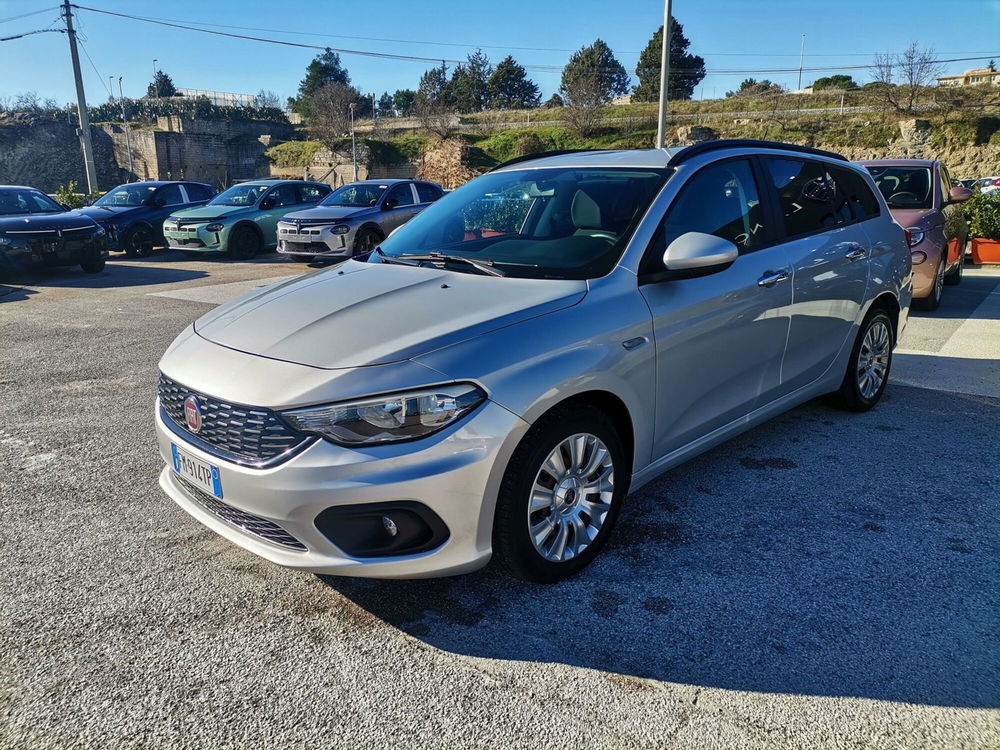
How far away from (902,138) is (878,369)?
41021 millimetres

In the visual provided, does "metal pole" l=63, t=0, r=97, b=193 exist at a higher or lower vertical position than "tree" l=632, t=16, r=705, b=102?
lower

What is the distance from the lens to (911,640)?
2.59 m

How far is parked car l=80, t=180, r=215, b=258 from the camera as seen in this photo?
15039 millimetres

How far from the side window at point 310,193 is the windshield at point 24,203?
15.0ft

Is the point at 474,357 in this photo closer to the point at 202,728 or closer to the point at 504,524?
the point at 504,524

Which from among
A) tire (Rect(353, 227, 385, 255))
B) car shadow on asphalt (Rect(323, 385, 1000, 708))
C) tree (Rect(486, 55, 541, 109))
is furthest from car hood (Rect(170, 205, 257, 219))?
tree (Rect(486, 55, 541, 109))

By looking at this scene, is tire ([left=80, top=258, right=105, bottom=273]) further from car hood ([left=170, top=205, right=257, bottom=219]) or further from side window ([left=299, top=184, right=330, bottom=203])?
side window ([left=299, top=184, right=330, bottom=203])

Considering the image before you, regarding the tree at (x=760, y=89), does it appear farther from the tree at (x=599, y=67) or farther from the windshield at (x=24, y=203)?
the windshield at (x=24, y=203)

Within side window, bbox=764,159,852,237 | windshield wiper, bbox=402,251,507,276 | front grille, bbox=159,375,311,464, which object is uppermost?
side window, bbox=764,159,852,237

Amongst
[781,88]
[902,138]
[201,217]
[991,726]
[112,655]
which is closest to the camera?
[991,726]

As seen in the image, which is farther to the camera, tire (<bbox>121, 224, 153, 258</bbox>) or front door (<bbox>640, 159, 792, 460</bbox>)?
tire (<bbox>121, 224, 153, 258</bbox>)

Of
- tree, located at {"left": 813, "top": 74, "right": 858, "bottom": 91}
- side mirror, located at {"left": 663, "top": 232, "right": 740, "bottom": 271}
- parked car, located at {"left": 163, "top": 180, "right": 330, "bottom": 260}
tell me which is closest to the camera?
side mirror, located at {"left": 663, "top": 232, "right": 740, "bottom": 271}

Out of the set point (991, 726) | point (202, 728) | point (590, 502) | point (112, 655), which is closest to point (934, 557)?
point (991, 726)

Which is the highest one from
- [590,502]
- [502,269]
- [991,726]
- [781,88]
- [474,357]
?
[781,88]
